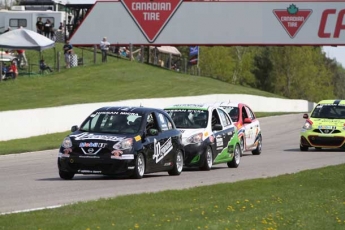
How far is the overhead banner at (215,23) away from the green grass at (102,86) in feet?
10.1

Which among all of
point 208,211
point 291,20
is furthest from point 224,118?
point 291,20

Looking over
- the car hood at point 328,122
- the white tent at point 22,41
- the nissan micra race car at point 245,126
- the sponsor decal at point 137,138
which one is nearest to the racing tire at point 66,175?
the sponsor decal at point 137,138

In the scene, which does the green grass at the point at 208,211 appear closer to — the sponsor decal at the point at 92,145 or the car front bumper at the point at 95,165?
the car front bumper at the point at 95,165

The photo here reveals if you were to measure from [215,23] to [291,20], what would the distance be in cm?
461

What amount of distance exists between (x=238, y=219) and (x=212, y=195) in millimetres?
2874

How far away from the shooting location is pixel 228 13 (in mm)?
64062

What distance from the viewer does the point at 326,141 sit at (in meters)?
29.1

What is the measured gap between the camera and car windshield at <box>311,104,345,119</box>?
98.6 ft

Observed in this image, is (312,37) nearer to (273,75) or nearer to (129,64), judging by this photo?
(129,64)

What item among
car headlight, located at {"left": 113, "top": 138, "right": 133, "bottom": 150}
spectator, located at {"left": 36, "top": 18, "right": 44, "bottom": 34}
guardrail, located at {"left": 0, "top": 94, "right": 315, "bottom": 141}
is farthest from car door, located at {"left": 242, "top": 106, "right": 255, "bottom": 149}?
spectator, located at {"left": 36, "top": 18, "right": 44, "bottom": 34}

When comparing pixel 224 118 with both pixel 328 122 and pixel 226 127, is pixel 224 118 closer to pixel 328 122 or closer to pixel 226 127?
pixel 226 127

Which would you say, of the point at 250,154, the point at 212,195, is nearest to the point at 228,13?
the point at 250,154

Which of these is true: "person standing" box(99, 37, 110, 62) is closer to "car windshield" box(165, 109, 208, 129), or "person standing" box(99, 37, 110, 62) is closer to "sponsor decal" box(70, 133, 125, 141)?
"car windshield" box(165, 109, 208, 129)

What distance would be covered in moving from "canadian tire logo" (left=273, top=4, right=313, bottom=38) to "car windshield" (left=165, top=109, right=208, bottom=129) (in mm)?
40991
